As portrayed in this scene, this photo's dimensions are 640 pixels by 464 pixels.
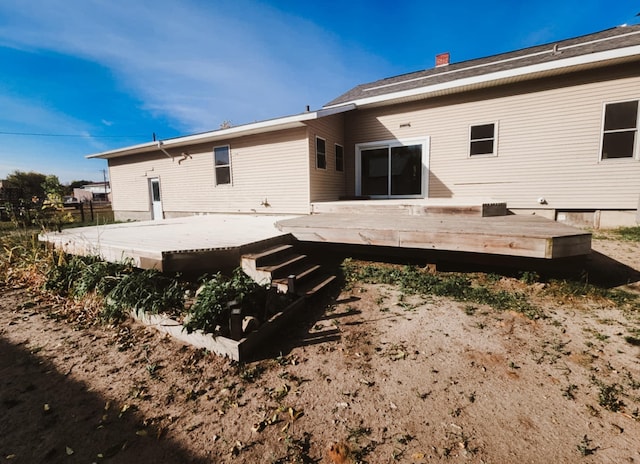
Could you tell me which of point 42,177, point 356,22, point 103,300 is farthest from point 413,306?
point 42,177

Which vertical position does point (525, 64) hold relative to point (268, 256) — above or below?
above

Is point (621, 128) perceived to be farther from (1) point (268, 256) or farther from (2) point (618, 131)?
(1) point (268, 256)

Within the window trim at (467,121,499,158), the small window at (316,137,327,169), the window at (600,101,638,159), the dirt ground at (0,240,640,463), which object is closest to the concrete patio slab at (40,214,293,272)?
the dirt ground at (0,240,640,463)

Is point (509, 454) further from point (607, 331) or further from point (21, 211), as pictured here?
point (21, 211)

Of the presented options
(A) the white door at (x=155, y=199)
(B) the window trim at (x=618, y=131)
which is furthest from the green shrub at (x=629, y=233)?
(A) the white door at (x=155, y=199)

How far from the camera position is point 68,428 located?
6.15 feet

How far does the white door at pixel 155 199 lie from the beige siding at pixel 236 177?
232 millimetres

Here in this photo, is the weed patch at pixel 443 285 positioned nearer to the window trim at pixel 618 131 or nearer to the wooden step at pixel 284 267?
the wooden step at pixel 284 267

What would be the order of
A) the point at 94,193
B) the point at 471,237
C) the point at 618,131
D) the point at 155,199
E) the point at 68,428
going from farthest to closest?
1. the point at 94,193
2. the point at 155,199
3. the point at 618,131
4. the point at 471,237
5. the point at 68,428

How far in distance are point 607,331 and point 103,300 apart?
5658 mm

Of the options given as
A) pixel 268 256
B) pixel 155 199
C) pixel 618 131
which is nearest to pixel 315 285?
pixel 268 256

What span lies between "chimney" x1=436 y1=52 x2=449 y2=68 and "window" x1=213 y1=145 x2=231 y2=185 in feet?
28.2

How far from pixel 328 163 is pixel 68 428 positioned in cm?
818

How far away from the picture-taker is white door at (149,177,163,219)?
12.2 metres
